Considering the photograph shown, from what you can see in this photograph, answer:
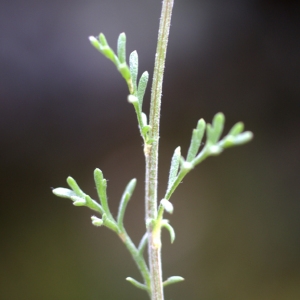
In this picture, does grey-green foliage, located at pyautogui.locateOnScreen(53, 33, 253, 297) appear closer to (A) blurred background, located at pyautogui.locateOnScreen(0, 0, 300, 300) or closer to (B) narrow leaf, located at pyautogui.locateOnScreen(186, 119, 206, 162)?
(B) narrow leaf, located at pyautogui.locateOnScreen(186, 119, 206, 162)

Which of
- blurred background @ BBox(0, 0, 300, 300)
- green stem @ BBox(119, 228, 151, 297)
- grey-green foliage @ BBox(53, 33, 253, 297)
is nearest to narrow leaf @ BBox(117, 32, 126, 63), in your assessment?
grey-green foliage @ BBox(53, 33, 253, 297)

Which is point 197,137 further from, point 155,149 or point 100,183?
point 100,183

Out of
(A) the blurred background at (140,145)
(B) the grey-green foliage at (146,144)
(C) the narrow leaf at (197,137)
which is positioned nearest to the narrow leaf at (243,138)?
(B) the grey-green foliage at (146,144)

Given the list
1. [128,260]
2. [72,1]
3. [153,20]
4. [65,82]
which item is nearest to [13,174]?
[65,82]

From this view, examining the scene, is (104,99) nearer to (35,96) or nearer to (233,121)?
(35,96)

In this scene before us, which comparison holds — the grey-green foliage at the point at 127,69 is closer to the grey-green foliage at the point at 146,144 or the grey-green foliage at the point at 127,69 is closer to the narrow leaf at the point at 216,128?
the grey-green foliage at the point at 146,144

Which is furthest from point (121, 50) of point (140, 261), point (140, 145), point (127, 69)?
point (140, 145)
